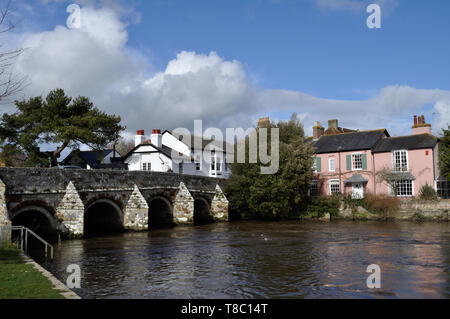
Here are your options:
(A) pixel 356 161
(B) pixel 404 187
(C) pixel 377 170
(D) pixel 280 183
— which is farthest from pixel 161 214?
(B) pixel 404 187

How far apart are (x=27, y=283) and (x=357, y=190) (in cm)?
3940

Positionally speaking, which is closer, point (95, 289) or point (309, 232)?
point (95, 289)

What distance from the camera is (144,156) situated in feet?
163

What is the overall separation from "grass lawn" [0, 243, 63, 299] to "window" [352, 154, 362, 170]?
3787cm

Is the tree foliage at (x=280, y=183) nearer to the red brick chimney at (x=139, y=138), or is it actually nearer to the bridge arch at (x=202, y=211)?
the bridge arch at (x=202, y=211)

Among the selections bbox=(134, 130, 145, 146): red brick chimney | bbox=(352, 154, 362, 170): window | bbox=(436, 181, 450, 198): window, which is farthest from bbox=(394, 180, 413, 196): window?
bbox=(134, 130, 145, 146): red brick chimney

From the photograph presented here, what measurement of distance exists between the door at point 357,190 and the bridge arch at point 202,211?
1663 centimetres

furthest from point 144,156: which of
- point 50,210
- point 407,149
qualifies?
point 407,149

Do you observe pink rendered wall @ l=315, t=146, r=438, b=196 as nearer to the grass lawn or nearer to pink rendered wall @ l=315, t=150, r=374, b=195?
pink rendered wall @ l=315, t=150, r=374, b=195

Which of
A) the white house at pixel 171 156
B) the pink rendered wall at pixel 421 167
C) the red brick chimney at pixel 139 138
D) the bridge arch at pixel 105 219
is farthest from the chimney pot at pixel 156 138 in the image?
the pink rendered wall at pixel 421 167

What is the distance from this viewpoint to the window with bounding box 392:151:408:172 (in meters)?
40.9

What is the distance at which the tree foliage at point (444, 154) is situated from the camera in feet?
127
